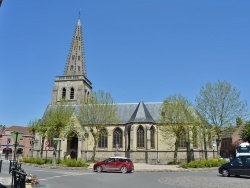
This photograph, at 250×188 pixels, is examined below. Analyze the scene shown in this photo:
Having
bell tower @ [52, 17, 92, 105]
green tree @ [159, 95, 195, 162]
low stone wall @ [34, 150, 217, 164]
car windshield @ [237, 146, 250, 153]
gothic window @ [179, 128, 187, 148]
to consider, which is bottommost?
low stone wall @ [34, 150, 217, 164]

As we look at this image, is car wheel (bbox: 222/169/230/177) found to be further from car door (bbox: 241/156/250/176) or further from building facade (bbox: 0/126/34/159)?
building facade (bbox: 0/126/34/159)

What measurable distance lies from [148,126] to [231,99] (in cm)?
1494

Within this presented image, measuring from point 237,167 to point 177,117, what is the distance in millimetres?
20125

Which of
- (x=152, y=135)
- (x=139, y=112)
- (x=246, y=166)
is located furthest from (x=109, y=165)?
(x=139, y=112)

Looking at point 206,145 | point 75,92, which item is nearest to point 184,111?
point 206,145

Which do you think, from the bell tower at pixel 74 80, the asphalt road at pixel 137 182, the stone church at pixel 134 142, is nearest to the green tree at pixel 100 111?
the stone church at pixel 134 142

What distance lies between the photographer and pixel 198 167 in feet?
91.8

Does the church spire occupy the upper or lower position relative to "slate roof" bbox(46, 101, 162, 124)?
upper

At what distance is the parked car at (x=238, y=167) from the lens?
17.6m

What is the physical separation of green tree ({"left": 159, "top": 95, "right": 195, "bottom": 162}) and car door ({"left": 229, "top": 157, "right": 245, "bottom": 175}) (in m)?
19.3

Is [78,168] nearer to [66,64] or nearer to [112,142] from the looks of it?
[112,142]

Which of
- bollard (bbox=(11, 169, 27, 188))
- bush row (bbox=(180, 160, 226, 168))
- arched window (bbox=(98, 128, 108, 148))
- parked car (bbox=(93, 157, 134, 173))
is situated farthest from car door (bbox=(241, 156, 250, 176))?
arched window (bbox=(98, 128, 108, 148))

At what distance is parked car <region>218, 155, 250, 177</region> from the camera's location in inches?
692

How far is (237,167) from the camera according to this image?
18.1 m
